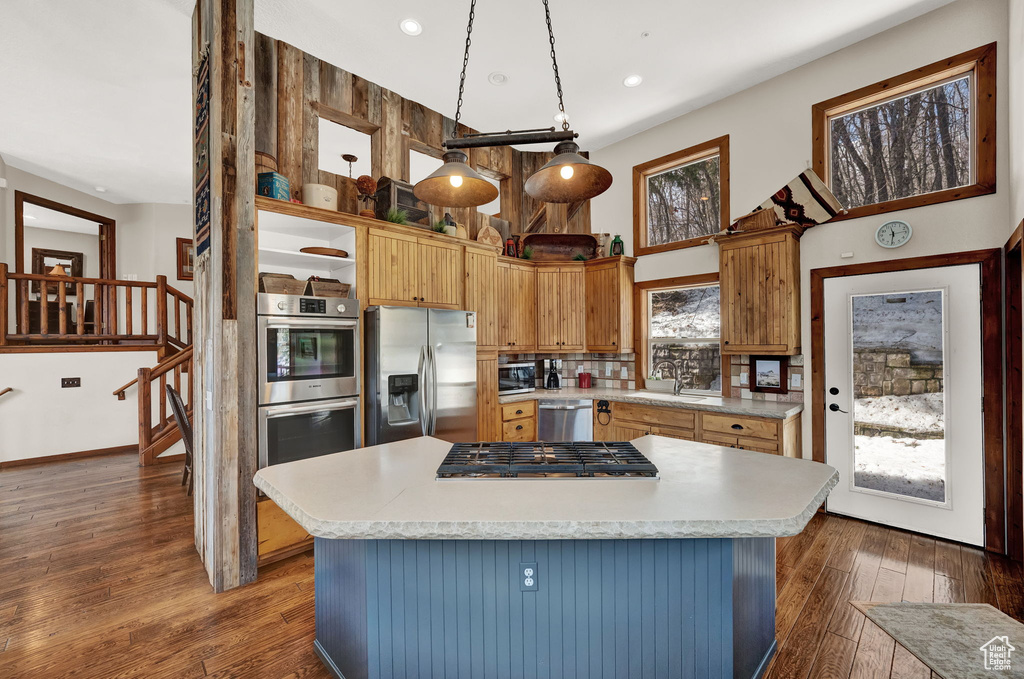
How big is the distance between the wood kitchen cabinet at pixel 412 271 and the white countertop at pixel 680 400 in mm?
1184

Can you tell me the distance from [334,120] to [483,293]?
193cm

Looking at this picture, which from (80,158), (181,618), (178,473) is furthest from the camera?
(80,158)

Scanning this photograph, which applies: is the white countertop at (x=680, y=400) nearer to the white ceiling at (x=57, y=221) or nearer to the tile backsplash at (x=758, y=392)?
the tile backsplash at (x=758, y=392)

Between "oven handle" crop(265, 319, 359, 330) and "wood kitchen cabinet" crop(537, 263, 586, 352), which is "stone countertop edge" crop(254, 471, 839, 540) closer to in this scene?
"oven handle" crop(265, 319, 359, 330)

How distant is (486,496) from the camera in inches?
52.7

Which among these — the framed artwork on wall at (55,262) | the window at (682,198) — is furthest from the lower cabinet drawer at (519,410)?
the framed artwork on wall at (55,262)

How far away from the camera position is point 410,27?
307cm

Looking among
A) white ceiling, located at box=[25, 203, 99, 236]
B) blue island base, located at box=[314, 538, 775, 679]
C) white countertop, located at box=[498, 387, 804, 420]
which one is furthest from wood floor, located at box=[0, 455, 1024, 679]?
white ceiling, located at box=[25, 203, 99, 236]

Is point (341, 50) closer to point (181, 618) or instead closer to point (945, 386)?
point (181, 618)

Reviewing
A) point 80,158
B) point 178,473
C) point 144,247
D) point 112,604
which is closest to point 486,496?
point 112,604

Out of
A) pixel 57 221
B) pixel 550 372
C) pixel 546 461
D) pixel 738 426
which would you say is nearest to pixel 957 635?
pixel 738 426

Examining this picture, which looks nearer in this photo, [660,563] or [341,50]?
[660,563]

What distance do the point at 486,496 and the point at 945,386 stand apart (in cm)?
337

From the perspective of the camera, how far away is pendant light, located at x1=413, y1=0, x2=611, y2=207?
1.98m
